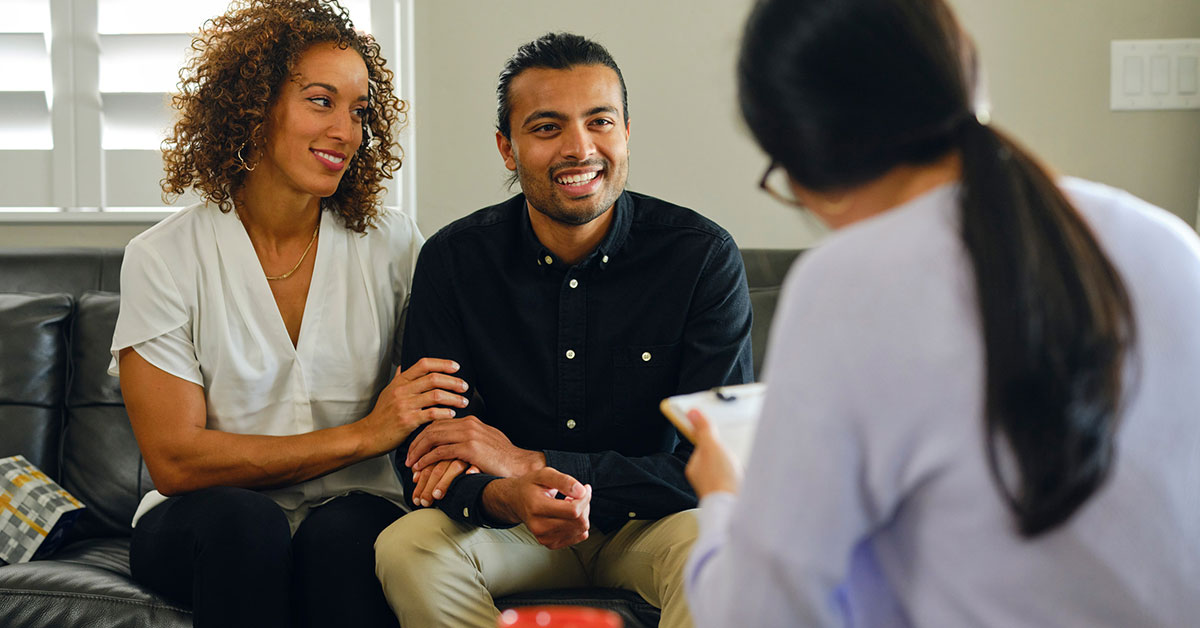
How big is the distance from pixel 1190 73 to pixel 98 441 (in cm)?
244

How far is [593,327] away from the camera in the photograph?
1737 millimetres

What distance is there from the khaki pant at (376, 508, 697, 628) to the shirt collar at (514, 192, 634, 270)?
1.49ft

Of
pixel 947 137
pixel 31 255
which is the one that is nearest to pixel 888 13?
pixel 947 137

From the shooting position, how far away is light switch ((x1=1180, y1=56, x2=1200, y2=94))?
88.0 inches

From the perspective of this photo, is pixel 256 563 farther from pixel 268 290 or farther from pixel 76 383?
pixel 76 383

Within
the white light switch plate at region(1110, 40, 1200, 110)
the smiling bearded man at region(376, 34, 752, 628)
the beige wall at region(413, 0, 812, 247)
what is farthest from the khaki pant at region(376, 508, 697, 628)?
the white light switch plate at region(1110, 40, 1200, 110)

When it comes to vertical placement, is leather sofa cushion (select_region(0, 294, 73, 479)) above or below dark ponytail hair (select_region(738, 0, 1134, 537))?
below

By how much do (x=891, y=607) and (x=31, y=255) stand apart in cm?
206

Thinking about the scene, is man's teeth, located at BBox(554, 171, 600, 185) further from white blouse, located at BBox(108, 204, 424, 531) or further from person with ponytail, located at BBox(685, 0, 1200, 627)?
person with ponytail, located at BBox(685, 0, 1200, 627)

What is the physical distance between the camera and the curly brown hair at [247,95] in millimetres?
1769

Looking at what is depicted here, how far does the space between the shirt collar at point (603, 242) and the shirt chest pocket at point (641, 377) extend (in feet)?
0.53

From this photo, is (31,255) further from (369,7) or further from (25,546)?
(369,7)

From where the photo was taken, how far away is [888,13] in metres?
0.69

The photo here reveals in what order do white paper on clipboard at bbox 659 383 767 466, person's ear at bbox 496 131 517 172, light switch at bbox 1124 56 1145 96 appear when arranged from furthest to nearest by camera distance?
1. light switch at bbox 1124 56 1145 96
2. person's ear at bbox 496 131 517 172
3. white paper on clipboard at bbox 659 383 767 466
